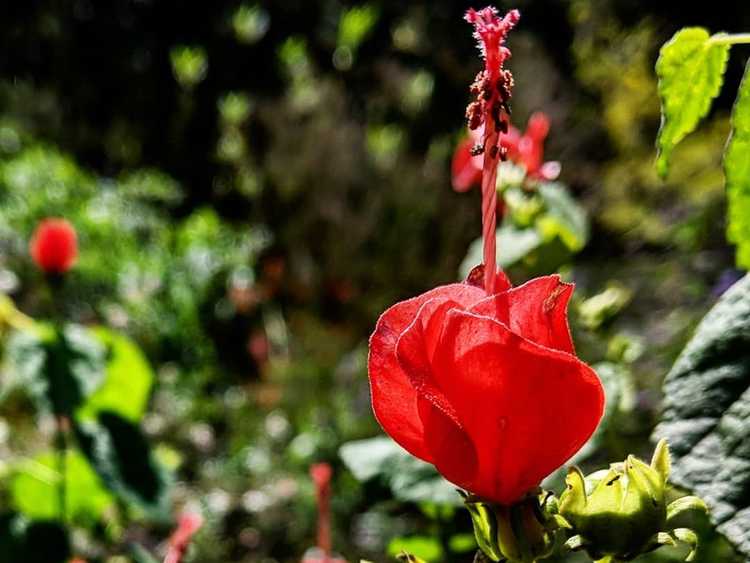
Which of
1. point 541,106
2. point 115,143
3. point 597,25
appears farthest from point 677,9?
point 115,143

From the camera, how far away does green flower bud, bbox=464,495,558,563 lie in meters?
0.32

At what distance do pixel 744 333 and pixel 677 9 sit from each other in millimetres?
2802

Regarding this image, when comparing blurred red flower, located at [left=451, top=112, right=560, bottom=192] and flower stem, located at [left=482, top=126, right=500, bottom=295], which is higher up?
blurred red flower, located at [left=451, top=112, right=560, bottom=192]

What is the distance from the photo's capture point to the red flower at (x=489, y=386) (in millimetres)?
304

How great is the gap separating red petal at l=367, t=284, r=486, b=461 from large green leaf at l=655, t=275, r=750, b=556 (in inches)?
3.7

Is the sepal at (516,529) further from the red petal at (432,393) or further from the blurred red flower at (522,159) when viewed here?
the blurred red flower at (522,159)

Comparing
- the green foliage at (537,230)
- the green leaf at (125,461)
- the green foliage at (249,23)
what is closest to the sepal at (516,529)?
the green foliage at (537,230)

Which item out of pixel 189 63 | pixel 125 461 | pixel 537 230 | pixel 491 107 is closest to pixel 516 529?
pixel 491 107

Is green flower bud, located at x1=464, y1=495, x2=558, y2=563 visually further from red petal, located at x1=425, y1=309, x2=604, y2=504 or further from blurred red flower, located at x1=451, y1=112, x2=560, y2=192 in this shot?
blurred red flower, located at x1=451, y1=112, x2=560, y2=192

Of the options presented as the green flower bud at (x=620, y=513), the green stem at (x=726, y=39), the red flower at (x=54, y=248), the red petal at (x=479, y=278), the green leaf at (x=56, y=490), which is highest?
the red flower at (x=54, y=248)

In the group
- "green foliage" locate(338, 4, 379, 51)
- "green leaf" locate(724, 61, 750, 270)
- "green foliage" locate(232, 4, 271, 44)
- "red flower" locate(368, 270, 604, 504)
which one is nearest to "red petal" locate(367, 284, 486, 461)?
"red flower" locate(368, 270, 604, 504)

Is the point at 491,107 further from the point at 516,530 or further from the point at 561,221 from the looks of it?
the point at 561,221

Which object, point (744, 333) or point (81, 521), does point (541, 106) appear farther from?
point (744, 333)

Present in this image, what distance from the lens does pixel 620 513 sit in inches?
12.1
